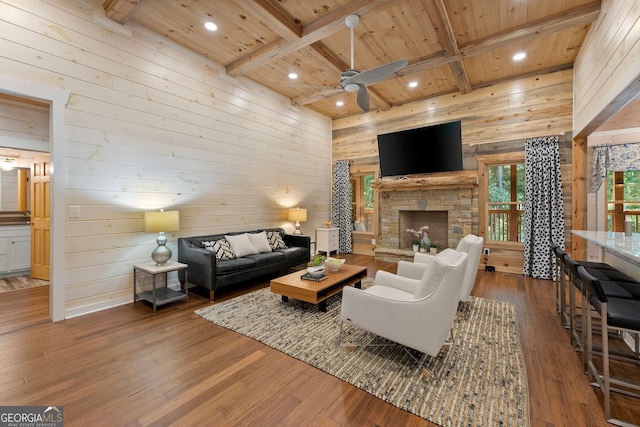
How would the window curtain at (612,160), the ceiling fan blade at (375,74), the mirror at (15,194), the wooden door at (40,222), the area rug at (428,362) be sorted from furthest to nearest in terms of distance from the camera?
the mirror at (15,194) < the wooden door at (40,222) < the window curtain at (612,160) < the ceiling fan blade at (375,74) < the area rug at (428,362)

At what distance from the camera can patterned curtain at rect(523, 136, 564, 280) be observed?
4.57 metres

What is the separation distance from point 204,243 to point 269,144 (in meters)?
2.43

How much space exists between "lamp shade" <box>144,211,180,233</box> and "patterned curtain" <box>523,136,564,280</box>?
18.5 feet

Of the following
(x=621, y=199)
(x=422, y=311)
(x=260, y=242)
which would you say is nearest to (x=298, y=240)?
(x=260, y=242)

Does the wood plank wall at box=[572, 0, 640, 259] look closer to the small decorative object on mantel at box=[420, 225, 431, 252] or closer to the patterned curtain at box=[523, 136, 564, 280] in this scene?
the patterned curtain at box=[523, 136, 564, 280]

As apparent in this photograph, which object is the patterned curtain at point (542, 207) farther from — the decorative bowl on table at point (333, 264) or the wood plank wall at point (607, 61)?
the decorative bowl on table at point (333, 264)

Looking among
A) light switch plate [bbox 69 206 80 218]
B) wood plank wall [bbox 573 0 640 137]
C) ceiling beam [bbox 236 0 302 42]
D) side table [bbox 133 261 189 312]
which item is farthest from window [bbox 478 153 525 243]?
light switch plate [bbox 69 206 80 218]

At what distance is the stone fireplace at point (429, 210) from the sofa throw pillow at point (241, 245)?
9.92 ft

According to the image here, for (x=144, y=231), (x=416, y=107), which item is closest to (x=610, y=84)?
(x=416, y=107)

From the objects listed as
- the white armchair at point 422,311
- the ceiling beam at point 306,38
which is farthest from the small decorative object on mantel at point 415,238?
the ceiling beam at point 306,38

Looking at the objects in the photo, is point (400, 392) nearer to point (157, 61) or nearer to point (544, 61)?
point (157, 61)

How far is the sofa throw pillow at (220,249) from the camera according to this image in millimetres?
4038

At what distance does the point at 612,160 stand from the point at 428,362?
461cm

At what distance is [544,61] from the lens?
4430 millimetres
